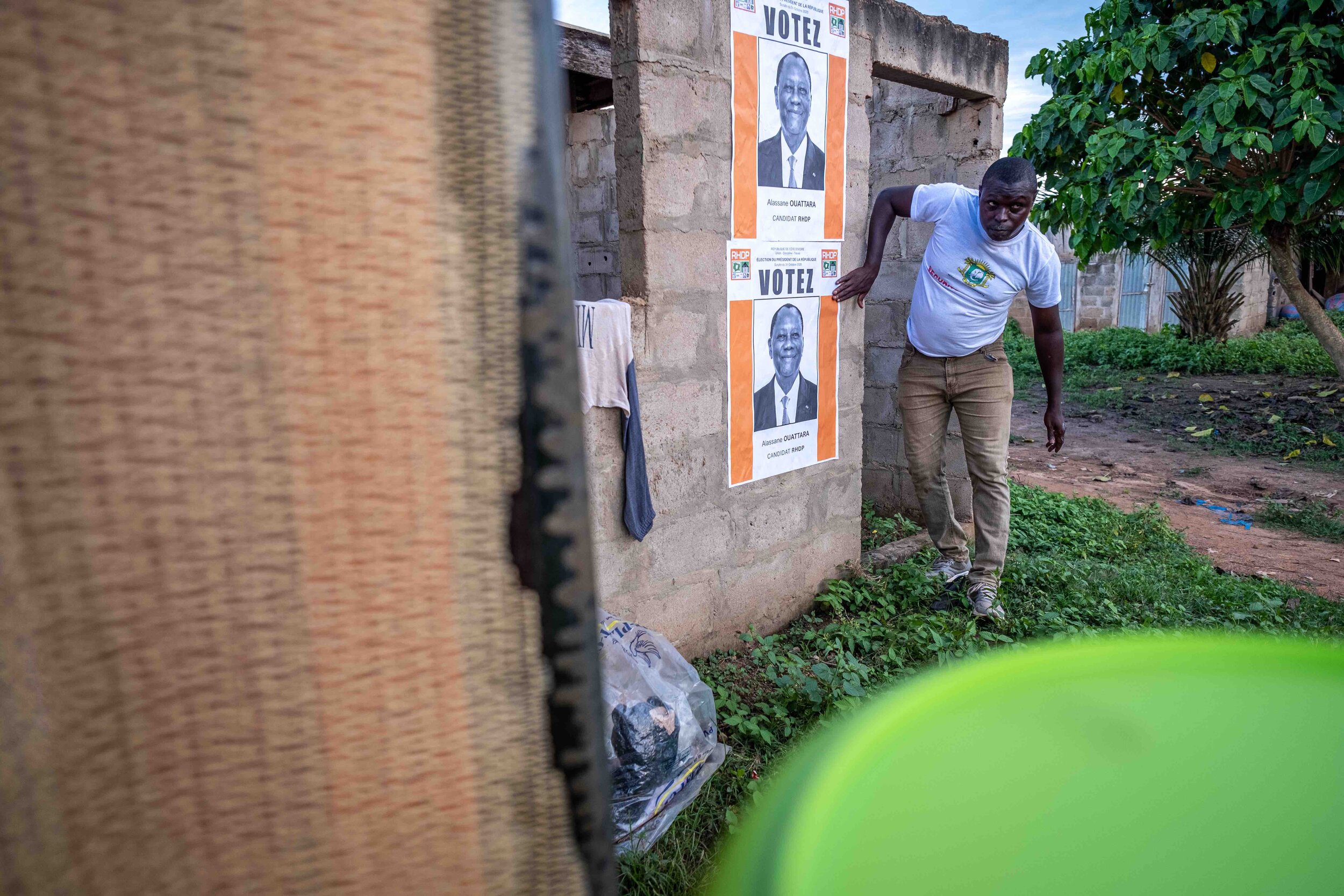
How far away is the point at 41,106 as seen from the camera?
0.28 meters

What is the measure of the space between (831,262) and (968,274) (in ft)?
2.28

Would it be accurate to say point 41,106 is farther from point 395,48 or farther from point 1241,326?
point 1241,326

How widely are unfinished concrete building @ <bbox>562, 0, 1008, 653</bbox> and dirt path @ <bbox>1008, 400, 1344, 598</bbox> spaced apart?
2.86 m

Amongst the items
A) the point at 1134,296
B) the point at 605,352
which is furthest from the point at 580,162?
the point at 1134,296

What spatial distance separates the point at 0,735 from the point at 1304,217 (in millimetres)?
7948

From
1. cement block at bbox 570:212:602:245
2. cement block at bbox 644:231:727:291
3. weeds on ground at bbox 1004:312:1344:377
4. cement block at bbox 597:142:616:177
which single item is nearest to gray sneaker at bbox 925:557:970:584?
cement block at bbox 644:231:727:291

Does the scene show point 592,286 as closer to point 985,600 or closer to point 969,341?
point 969,341

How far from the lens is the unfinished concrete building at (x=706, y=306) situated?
3.16 m

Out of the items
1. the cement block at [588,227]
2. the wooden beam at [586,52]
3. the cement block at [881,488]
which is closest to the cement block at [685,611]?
the cement block at [881,488]

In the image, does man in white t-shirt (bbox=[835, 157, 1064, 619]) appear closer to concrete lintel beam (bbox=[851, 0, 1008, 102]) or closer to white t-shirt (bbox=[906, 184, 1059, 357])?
white t-shirt (bbox=[906, 184, 1059, 357])

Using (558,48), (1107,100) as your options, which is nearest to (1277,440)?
(1107,100)

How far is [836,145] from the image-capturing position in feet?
13.2

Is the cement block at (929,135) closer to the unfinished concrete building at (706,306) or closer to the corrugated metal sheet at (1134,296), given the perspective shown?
the unfinished concrete building at (706,306)

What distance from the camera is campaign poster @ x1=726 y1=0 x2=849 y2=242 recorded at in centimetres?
350
